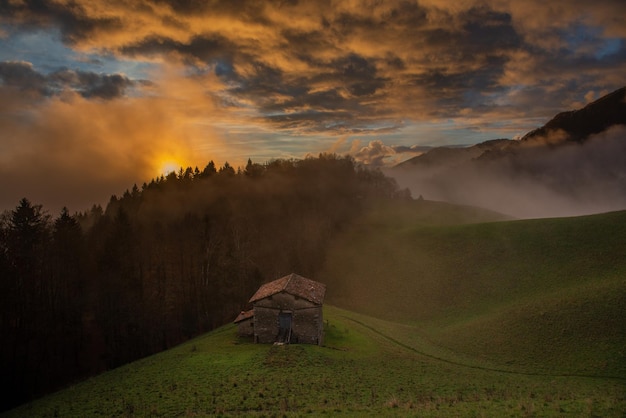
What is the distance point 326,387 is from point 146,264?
2260 inches

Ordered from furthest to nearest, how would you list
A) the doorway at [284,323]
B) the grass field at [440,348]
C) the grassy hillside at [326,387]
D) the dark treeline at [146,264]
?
the dark treeline at [146,264]
the doorway at [284,323]
the grass field at [440,348]
the grassy hillside at [326,387]

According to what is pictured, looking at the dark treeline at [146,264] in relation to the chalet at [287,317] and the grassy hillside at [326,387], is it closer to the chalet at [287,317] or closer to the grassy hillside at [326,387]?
the grassy hillside at [326,387]

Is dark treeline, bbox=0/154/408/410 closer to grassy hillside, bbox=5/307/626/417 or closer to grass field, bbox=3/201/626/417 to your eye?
grass field, bbox=3/201/626/417

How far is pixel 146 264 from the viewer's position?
259ft

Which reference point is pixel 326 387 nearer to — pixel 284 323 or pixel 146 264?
pixel 284 323

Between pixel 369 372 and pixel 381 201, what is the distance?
119 m

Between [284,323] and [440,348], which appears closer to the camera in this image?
[284,323]

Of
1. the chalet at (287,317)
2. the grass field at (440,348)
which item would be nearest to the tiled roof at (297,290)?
the chalet at (287,317)

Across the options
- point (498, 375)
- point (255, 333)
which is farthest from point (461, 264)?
point (255, 333)

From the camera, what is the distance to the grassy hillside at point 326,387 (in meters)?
25.9

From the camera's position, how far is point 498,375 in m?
42.0

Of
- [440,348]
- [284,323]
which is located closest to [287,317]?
[284,323]

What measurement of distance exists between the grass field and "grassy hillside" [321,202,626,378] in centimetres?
25

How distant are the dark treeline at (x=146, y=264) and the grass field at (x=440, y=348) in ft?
55.6
